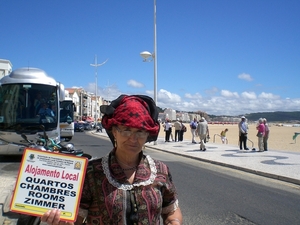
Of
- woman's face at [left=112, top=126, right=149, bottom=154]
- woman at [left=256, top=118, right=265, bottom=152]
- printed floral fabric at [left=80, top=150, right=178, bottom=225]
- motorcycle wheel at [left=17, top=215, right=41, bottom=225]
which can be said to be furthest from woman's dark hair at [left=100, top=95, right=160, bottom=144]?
woman at [left=256, top=118, right=265, bottom=152]

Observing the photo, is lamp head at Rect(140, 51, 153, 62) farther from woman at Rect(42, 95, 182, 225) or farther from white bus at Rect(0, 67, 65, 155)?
woman at Rect(42, 95, 182, 225)

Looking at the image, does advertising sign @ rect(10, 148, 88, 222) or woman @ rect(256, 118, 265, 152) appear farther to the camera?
woman @ rect(256, 118, 265, 152)

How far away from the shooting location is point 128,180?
1.94 meters

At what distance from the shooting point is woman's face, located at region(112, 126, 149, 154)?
1.97 meters

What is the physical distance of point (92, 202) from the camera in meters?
1.89

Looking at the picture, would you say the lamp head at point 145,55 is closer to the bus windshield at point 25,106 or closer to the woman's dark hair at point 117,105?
the bus windshield at point 25,106

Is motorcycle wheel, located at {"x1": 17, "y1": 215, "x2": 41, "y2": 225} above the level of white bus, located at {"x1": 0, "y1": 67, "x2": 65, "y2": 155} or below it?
below

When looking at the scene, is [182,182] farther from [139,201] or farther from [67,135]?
[67,135]

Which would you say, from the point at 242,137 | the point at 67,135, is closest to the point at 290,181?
the point at 242,137

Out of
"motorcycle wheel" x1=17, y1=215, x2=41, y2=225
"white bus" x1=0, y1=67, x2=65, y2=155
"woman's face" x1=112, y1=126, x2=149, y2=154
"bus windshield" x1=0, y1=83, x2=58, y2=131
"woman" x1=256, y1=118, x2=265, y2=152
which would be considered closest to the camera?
"woman's face" x1=112, y1=126, x2=149, y2=154

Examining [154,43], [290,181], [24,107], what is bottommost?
[290,181]

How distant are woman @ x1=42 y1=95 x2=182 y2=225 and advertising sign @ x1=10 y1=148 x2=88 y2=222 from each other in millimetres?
78

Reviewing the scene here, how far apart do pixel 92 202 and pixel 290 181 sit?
8967 mm

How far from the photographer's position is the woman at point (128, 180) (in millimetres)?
1844
